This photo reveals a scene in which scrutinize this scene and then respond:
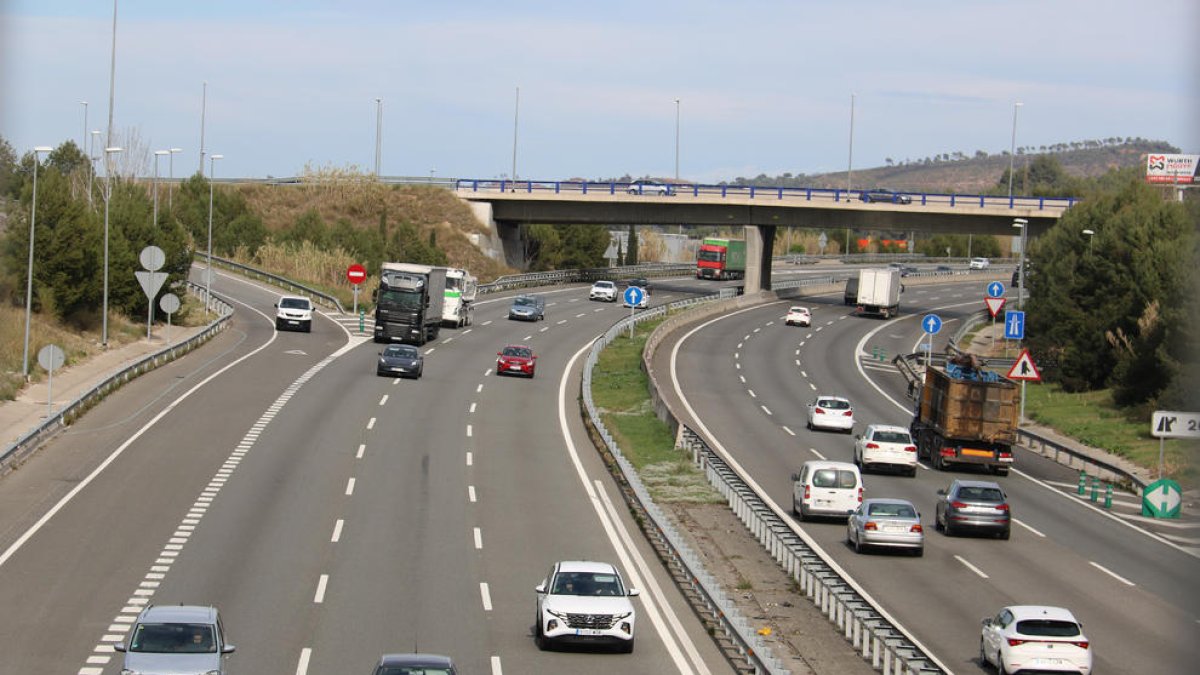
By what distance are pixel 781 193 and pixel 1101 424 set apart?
47773 mm

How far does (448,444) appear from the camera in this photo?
44.9 meters

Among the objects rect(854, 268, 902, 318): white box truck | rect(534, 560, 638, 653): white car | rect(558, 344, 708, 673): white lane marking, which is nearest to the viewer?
rect(534, 560, 638, 653): white car

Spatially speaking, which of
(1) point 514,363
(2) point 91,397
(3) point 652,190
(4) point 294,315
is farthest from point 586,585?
(3) point 652,190

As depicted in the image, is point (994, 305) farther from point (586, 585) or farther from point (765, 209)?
point (586, 585)

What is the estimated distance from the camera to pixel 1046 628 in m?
21.6

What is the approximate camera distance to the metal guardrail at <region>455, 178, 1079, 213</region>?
97.8 m

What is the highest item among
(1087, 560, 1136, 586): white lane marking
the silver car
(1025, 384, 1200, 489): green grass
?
the silver car

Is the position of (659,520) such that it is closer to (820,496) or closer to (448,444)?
(820,496)

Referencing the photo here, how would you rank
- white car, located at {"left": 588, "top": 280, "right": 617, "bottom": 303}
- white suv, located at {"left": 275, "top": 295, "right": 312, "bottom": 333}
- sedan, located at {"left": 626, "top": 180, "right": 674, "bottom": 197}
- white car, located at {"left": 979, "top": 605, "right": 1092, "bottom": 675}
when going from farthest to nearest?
sedan, located at {"left": 626, "top": 180, "right": 674, "bottom": 197} → white car, located at {"left": 588, "top": 280, "right": 617, "bottom": 303} → white suv, located at {"left": 275, "top": 295, "right": 312, "bottom": 333} → white car, located at {"left": 979, "top": 605, "right": 1092, "bottom": 675}

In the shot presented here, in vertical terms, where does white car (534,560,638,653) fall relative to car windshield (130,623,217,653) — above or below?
below

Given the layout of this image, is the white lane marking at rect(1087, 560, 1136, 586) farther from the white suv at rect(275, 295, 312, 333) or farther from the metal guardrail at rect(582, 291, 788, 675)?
the white suv at rect(275, 295, 312, 333)

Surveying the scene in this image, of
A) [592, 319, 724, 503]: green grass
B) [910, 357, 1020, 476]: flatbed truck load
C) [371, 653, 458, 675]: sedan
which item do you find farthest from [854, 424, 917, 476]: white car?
[371, 653, 458, 675]: sedan

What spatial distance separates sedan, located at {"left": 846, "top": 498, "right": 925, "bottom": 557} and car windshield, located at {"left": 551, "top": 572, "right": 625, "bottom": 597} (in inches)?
398

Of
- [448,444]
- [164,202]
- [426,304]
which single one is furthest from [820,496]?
[164,202]
